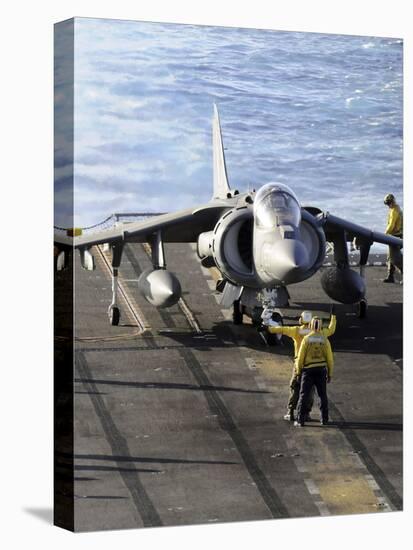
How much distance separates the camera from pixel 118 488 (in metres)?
18.3

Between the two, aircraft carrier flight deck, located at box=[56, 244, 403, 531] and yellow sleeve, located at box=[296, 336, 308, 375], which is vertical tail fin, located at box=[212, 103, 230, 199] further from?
yellow sleeve, located at box=[296, 336, 308, 375]

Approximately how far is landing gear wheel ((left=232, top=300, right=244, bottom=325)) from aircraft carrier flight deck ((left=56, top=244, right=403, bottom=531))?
11 cm

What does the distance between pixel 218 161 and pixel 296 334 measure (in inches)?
106

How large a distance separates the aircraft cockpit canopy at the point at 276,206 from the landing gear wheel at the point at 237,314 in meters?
1.17

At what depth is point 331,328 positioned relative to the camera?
20.3 meters

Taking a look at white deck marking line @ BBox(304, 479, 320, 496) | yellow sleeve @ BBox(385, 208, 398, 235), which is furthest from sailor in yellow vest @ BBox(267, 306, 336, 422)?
yellow sleeve @ BBox(385, 208, 398, 235)

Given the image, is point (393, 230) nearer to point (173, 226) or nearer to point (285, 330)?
point (285, 330)

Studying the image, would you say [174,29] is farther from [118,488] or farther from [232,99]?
[118,488]

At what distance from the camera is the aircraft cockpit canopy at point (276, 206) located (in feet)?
64.8

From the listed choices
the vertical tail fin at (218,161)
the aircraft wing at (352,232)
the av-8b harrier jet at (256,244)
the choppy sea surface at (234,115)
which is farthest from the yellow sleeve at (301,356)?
the vertical tail fin at (218,161)

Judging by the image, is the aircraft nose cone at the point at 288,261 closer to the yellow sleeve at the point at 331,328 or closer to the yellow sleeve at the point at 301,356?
the yellow sleeve at the point at 331,328

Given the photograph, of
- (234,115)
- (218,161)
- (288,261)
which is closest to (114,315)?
(218,161)

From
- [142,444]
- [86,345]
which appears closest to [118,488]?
[142,444]

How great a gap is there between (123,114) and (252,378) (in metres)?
4.03
